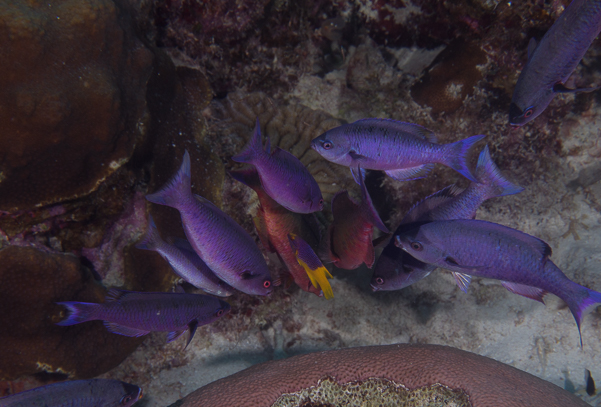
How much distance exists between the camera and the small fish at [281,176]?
6.39 feet

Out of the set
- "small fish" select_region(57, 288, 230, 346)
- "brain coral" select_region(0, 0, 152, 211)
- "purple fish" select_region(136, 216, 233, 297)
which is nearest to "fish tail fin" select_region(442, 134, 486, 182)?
"purple fish" select_region(136, 216, 233, 297)

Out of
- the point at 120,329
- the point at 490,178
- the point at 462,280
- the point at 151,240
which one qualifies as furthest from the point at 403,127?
the point at 120,329

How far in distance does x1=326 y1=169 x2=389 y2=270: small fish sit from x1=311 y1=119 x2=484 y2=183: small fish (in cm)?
35

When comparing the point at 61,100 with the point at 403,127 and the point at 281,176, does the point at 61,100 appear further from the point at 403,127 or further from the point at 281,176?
the point at 403,127

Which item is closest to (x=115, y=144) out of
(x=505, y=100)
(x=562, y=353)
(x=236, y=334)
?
(x=236, y=334)

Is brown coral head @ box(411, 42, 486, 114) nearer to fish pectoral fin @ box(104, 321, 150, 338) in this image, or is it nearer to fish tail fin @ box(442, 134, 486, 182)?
fish tail fin @ box(442, 134, 486, 182)

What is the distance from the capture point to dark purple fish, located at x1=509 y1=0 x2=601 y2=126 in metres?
2.14

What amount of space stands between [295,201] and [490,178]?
1524 millimetres

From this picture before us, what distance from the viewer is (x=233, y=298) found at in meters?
3.67

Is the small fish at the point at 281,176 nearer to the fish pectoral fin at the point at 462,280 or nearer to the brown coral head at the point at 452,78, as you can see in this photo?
the fish pectoral fin at the point at 462,280

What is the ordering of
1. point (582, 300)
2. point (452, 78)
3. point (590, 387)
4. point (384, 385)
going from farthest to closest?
point (452, 78) → point (590, 387) → point (384, 385) → point (582, 300)

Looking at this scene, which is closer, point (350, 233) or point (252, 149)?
point (252, 149)

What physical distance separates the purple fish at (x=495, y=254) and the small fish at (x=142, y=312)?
1.65 meters

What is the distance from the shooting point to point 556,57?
224cm
